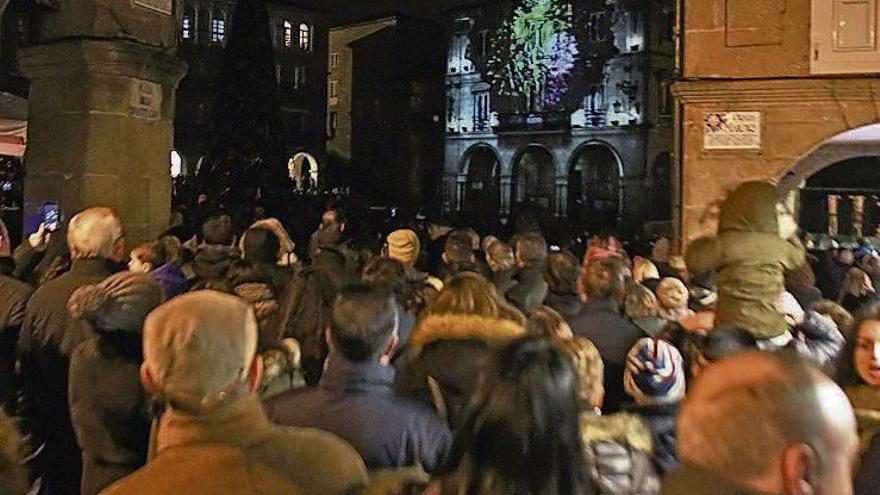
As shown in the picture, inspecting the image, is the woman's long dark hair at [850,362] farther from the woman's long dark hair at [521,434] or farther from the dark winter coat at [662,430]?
the woman's long dark hair at [521,434]

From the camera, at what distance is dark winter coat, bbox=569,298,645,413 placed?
500 cm

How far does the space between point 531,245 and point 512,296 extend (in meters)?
0.90

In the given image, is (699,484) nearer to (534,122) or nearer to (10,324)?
(10,324)

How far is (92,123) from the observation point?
29.0 ft

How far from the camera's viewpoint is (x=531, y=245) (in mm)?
7004

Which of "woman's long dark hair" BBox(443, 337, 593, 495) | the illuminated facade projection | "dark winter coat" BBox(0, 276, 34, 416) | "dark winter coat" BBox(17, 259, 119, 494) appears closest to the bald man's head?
"woman's long dark hair" BBox(443, 337, 593, 495)

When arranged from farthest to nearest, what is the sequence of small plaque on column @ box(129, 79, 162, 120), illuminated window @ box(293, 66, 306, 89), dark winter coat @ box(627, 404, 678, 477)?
1. illuminated window @ box(293, 66, 306, 89)
2. small plaque on column @ box(129, 79, 162, 120)
3. dark winter coat @ box(627, 404, 678, 477)

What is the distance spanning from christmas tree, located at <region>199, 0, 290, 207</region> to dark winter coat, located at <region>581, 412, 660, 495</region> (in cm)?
2460

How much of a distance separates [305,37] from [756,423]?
2628 inches

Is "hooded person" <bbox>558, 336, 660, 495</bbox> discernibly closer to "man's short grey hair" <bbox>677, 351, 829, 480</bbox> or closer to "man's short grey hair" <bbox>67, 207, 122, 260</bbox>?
"man's short grey hair" <bbox>677, 351, 829, 480</bbox>

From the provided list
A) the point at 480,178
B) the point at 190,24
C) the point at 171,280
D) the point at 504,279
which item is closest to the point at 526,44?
the point at 480,178

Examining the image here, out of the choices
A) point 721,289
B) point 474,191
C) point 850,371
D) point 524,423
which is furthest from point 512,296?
point 474,191

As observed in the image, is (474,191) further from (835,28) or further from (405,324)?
(405,324)

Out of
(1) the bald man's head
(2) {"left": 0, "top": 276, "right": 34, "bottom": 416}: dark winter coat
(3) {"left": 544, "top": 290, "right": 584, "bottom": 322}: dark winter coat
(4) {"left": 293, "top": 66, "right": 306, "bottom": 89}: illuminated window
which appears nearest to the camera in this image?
(1) the bald man's head
